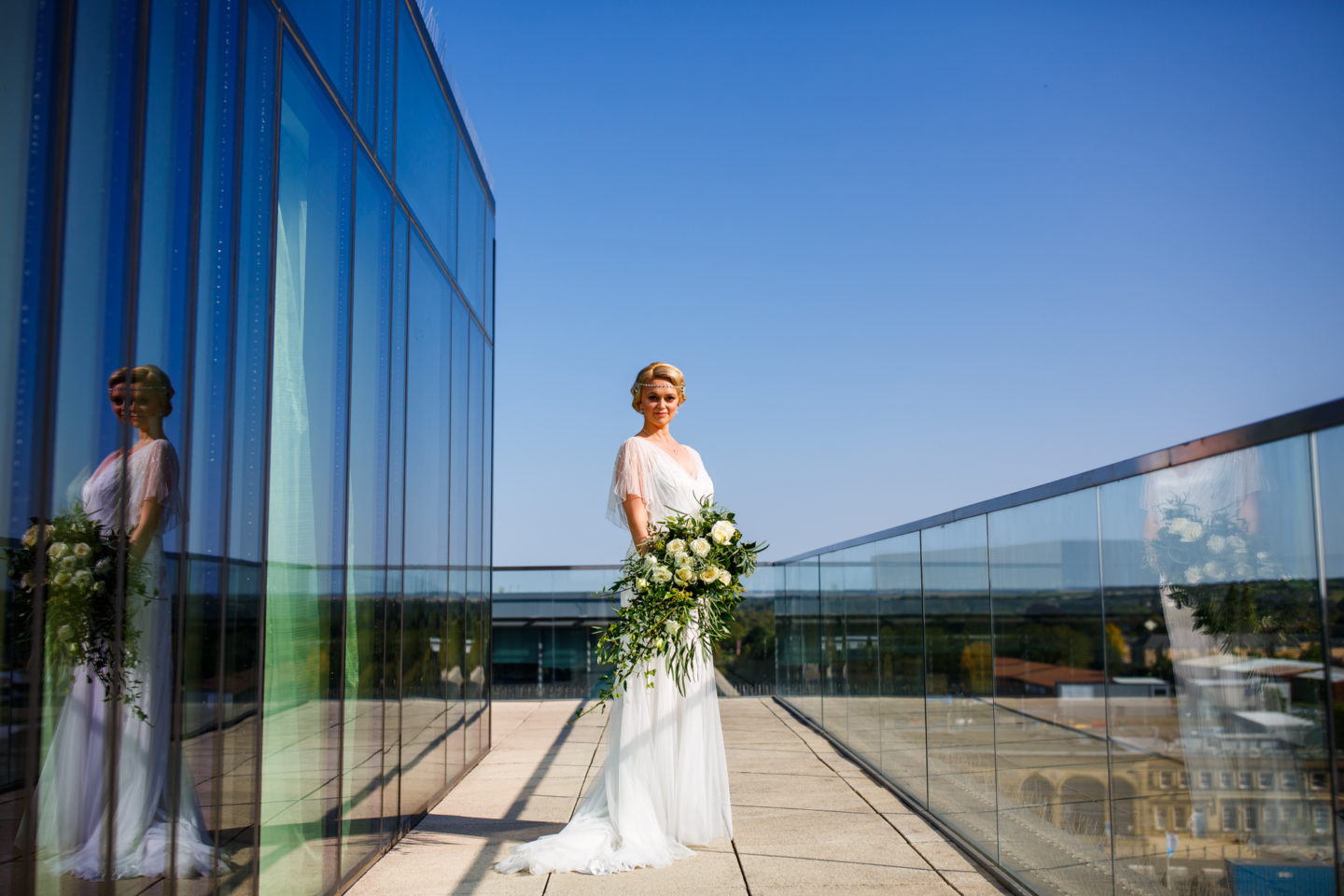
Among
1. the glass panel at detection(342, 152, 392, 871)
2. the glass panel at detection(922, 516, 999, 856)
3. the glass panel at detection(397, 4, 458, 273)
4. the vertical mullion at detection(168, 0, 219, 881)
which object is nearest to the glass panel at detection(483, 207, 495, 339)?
the glass panel at detection(397, 4, 458, 273)

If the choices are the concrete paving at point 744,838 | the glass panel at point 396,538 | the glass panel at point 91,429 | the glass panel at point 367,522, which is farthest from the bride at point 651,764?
the glass panel at point 91,429

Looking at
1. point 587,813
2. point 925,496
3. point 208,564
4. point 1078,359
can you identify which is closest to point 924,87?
point 587,813

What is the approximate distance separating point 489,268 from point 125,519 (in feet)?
20.6

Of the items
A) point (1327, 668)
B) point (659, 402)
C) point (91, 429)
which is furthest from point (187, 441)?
point (1327, 668)

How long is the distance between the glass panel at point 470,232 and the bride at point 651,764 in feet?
9.13

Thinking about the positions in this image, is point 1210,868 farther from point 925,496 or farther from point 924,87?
point 925,496

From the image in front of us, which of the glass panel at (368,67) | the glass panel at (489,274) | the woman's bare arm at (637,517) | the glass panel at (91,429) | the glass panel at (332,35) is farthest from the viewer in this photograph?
the glass panel at (489,274)

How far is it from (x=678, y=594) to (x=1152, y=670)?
7.62ft

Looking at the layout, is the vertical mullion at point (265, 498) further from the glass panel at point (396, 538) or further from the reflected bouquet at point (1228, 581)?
the reflected bouquet at point (1228, 581)

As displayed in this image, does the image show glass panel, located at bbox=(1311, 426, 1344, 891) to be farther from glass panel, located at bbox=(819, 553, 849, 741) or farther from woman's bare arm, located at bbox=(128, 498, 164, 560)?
glass panel, located at bbox=(819, 553, 849, 741)

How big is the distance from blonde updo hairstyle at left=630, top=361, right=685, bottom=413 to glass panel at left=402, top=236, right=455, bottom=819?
1273mm

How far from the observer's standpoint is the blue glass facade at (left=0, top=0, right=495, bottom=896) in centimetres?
222

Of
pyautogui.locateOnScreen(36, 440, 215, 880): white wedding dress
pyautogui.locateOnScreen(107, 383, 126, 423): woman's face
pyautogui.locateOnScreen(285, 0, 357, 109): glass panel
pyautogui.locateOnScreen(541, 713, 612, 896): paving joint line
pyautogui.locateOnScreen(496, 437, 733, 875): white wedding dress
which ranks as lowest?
pyautogui.locateOnScreen(541, 713, 612, 896): paving joint line

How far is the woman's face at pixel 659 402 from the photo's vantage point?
5332 mm
